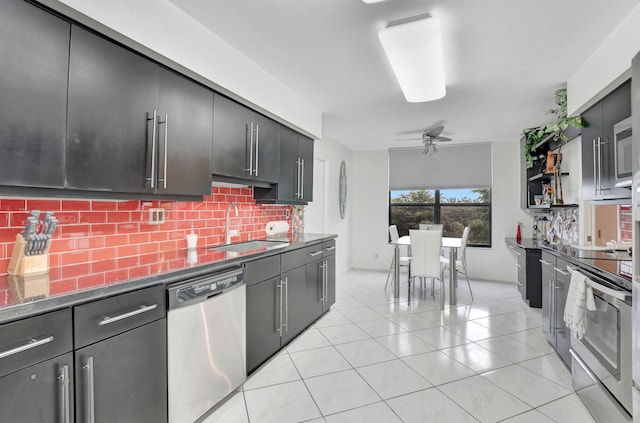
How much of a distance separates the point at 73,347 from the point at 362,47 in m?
2.42

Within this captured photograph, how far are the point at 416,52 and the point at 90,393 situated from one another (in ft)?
8.40

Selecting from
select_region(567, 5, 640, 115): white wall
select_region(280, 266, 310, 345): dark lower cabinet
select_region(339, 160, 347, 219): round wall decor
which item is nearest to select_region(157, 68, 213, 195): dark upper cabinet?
select_region(280, 266, 310, 345): dark lower cabinet

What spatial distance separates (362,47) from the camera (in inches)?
91.7

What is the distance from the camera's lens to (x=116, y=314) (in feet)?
4.46

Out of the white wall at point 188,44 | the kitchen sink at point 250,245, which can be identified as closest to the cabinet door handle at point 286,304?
the kitchen sink at point 250,245

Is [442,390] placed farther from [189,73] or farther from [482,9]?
[189,73]

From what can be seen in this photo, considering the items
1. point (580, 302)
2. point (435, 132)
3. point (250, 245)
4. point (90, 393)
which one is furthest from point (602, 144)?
point (90, 393)

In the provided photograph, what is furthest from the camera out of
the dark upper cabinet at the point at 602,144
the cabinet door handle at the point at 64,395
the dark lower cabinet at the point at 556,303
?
the dark lower cabinet at the point at 556,303

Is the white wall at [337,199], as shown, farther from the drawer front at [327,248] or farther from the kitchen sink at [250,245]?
the kitchen sink at [250,245]

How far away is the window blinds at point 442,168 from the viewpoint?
18.3 feet

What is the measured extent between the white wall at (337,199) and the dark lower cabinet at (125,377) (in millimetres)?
3182

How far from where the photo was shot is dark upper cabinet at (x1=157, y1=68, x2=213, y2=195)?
1.89 m

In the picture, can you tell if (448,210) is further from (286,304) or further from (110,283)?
(110,283)

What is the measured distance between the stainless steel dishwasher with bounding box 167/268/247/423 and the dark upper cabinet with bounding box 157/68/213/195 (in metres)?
0.63
